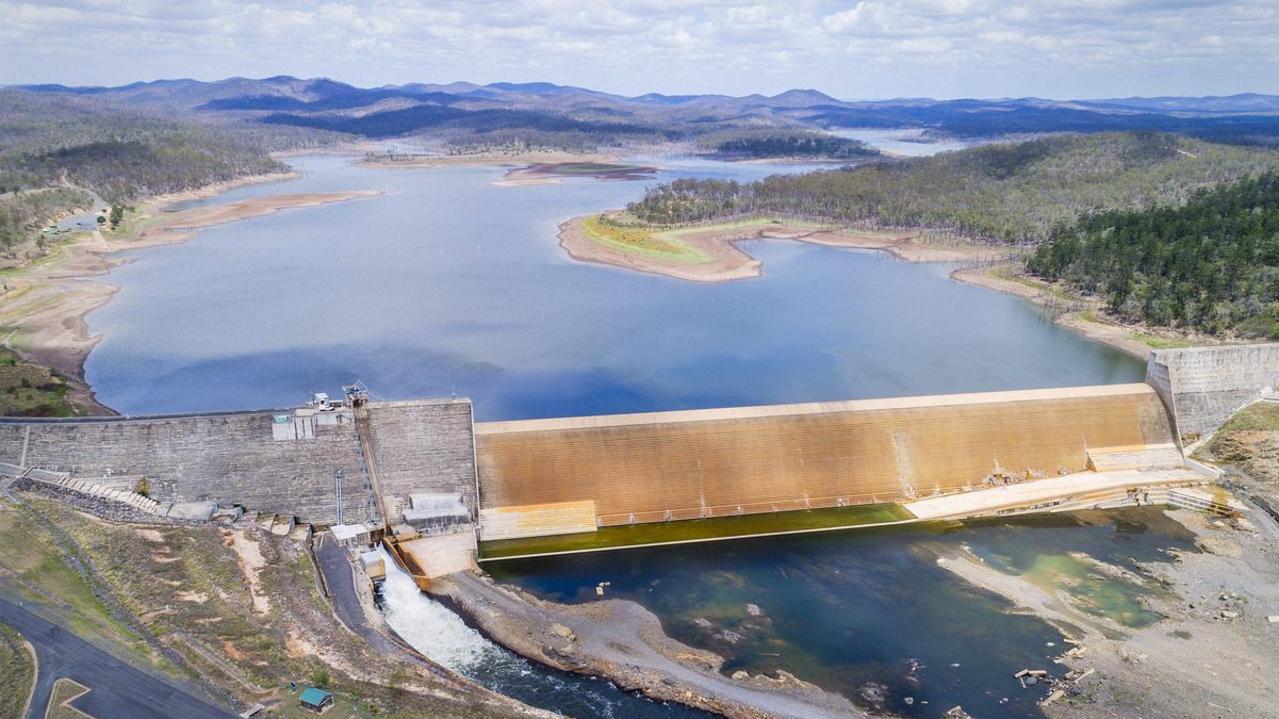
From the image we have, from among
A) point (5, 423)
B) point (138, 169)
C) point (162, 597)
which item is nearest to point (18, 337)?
→ point (5, 423)

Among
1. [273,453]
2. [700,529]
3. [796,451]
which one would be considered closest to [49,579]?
[273,453]

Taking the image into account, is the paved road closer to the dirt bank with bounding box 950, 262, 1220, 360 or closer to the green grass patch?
the dirt bank with bounding box 950, 262, 1220, 360

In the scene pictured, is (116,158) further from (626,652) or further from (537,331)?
(626,652)

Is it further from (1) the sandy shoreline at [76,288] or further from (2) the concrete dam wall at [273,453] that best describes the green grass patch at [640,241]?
(2) the concrete dam wall at [273,453]

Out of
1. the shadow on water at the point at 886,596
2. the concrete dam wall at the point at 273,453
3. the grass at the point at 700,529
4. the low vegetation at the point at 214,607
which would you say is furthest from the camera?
the grass at the point at 700,529

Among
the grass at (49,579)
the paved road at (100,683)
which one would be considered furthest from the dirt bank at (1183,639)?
the grass at (49,579)

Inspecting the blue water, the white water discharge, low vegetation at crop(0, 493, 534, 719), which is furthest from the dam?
the blue water

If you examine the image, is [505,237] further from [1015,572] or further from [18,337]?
[1015,572]
